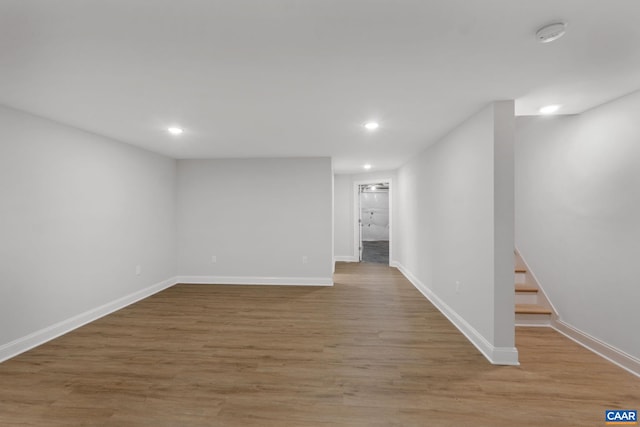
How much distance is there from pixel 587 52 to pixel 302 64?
1715 millimetres

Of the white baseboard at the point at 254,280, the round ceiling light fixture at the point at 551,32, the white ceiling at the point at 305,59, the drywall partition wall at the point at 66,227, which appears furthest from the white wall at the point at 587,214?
the drywall partition wall at the point at 66,227

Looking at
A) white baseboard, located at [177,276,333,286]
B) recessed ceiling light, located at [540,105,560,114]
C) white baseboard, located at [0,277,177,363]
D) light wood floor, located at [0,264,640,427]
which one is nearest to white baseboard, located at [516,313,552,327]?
light wood floor, located at [0,264,640,427]

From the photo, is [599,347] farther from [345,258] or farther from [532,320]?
[345,258]

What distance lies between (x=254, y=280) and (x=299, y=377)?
3106 millimetres

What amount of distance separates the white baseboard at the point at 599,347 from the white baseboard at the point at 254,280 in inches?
123

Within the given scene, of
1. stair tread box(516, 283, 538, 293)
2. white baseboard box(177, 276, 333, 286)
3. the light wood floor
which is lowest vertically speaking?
the light wood floor

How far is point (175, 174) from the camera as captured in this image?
5.20 metres

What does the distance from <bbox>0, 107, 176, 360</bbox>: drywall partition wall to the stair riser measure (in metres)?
5.10

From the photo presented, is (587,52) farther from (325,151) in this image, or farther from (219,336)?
(219,336)

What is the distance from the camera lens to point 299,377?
2.22 metres

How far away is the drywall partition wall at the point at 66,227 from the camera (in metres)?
2.60

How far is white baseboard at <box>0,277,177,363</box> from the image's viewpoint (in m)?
2.55

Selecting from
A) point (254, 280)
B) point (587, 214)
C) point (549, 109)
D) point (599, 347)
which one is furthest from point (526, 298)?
point (254, 280)

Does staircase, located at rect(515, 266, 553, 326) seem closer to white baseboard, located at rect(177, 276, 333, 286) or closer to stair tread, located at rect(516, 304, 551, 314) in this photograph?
stair tread, located at rect(516, 304, 551, 314)
